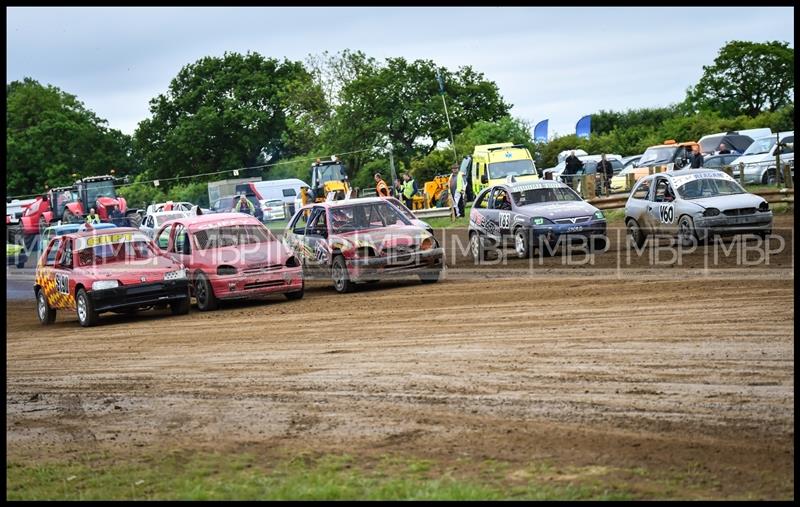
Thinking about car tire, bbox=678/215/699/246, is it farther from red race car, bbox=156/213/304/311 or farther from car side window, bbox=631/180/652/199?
red race car, bbox=156/213/304/311

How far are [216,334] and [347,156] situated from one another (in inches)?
1697

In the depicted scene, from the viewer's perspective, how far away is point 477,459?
7.89m

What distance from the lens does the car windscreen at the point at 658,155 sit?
137 ft

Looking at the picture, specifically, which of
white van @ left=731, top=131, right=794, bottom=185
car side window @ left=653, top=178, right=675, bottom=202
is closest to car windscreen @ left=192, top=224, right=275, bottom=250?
car side window @ left=653, top=178, right=675, bottom=202

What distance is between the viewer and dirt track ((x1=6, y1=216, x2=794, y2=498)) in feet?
27.1

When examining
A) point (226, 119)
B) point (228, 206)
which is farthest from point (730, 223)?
point (226, 119)

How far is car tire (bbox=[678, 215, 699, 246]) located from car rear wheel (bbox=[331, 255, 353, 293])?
612cm

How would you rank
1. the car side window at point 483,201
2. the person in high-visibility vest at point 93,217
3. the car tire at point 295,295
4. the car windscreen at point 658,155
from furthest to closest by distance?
the car windscreen at point 658,155 < the person in high-visibility vest at point 93,217 < the car side window at point 483,201 < the car tire at point 295,295

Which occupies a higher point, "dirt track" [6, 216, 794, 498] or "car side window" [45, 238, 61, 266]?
"car side window" [45, 238, 61, 266]

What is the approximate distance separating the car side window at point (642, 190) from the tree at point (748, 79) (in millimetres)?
41855

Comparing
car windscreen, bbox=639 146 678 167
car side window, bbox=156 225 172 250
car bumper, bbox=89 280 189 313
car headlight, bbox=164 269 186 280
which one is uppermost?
car windscreen, bbox=639 146 678 167

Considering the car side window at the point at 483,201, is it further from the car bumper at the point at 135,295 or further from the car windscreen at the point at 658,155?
the car windscreen at the point at 658,155

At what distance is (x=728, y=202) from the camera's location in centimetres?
2194

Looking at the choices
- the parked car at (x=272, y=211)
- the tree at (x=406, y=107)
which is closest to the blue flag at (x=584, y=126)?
the tree at (x=406, y=107)
